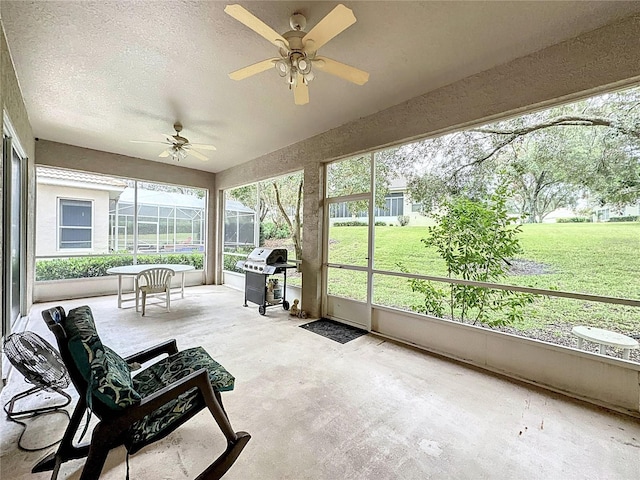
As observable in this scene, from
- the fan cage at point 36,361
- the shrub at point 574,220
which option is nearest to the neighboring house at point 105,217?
the fan cage at point 36,361

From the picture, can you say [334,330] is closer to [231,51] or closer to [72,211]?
[231,51]

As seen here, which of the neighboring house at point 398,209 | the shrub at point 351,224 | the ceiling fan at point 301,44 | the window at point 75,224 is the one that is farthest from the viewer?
the window at point 75,224

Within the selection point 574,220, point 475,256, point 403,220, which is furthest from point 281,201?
point 574,220

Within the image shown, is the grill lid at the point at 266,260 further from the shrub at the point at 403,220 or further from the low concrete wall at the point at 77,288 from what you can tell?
the low concrete wall at the point at 77,288

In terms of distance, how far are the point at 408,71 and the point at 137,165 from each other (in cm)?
581

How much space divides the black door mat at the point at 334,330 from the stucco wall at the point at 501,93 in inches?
14.2

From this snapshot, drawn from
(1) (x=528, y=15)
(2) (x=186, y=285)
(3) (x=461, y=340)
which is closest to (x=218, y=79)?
(1) (x=528, y=15)

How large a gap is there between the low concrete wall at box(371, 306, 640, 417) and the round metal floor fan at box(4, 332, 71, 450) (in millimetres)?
3275

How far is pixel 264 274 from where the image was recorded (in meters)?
4.55

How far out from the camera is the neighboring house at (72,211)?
5.36 metres

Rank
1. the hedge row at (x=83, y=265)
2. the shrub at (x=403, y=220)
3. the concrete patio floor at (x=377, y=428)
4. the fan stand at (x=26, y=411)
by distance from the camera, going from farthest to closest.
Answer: the hedge row at (x=83, y=265) < the shrub at (x=403, y=220) < the fan stand at (x=26, y=411) < the concrete patio floor at (x=377, y=428)

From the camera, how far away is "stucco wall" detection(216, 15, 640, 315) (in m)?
2.11

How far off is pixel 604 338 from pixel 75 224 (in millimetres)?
8233

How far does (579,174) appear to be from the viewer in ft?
8.04
